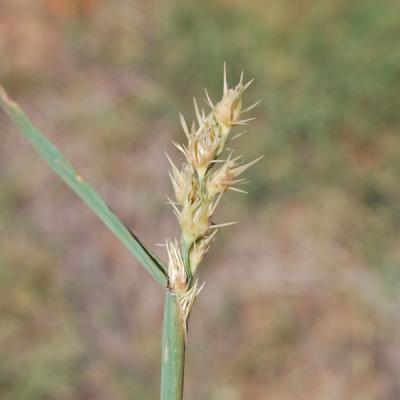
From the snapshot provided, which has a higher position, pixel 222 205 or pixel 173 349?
pixel 173 349

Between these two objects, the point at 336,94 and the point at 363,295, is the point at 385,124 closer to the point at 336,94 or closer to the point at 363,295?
the point at 336,94

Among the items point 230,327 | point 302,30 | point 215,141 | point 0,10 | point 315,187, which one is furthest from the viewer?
point 0,10

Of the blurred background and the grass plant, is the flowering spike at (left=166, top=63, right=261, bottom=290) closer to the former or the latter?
the grass plant

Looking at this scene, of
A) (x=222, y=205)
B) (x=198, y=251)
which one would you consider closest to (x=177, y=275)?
(x=198, y=251)

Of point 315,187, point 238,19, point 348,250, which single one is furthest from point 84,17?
point 348,250

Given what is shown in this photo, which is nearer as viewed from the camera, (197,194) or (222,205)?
(197,194)

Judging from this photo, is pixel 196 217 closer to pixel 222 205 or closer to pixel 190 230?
pixel 190 230

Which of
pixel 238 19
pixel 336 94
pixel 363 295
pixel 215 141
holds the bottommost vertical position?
pixel 363 295
